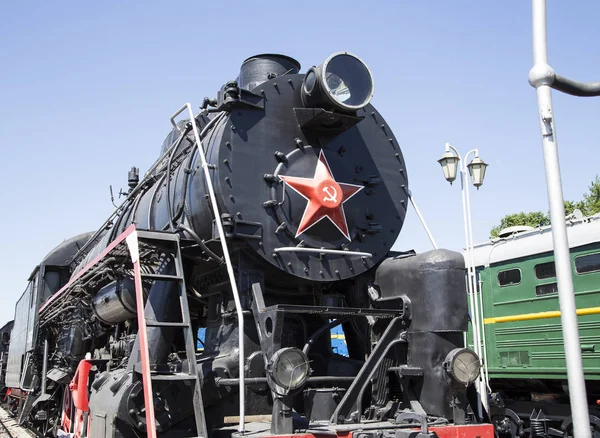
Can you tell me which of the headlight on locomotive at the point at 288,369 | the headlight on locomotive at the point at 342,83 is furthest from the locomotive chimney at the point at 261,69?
the headlight on locomotive at the point at 288,369

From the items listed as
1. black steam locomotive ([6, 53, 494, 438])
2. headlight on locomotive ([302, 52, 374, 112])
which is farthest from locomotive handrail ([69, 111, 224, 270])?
headlight on locomotive ([302, 52, 374, 112])

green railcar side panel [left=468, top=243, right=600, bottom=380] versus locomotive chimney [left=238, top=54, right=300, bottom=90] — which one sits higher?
locomotive chimney [left=238, top=54, right=300, bottom=90]

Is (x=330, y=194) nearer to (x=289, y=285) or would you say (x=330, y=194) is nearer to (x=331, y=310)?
(x=289, y=285)

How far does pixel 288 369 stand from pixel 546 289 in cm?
670

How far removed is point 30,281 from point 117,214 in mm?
4054

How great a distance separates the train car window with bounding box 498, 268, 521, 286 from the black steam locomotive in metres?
4.94

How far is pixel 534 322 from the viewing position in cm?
982

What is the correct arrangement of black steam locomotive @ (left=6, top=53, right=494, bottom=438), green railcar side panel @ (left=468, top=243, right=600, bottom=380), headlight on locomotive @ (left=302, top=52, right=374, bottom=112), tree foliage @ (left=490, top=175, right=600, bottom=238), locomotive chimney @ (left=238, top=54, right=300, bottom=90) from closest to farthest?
black steam locomotive @ (left=6, top=53, right=494, bottom=438), headlight on locomotive @ (left=302, top=52, right=374, bottom=112), locomotive chimney @ (left=238, top=54, right=300, bottom=90), green railcar side panel @ (left=468, top=243, right=600, bottom=380), tree foliage @ (left=490, top=175, right=600, bottom=238)

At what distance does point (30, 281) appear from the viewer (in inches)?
473

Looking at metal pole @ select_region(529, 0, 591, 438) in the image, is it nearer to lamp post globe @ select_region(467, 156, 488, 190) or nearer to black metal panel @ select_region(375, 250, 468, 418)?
black metal panel @ select_region(375, 250, 468, 418)

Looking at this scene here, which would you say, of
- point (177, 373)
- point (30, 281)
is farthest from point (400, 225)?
point (30, 281)

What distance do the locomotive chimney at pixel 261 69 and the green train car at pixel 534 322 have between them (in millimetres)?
5530

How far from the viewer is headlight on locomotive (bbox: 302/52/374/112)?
5.29 metres

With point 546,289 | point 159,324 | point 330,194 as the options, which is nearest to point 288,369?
point 159,324
